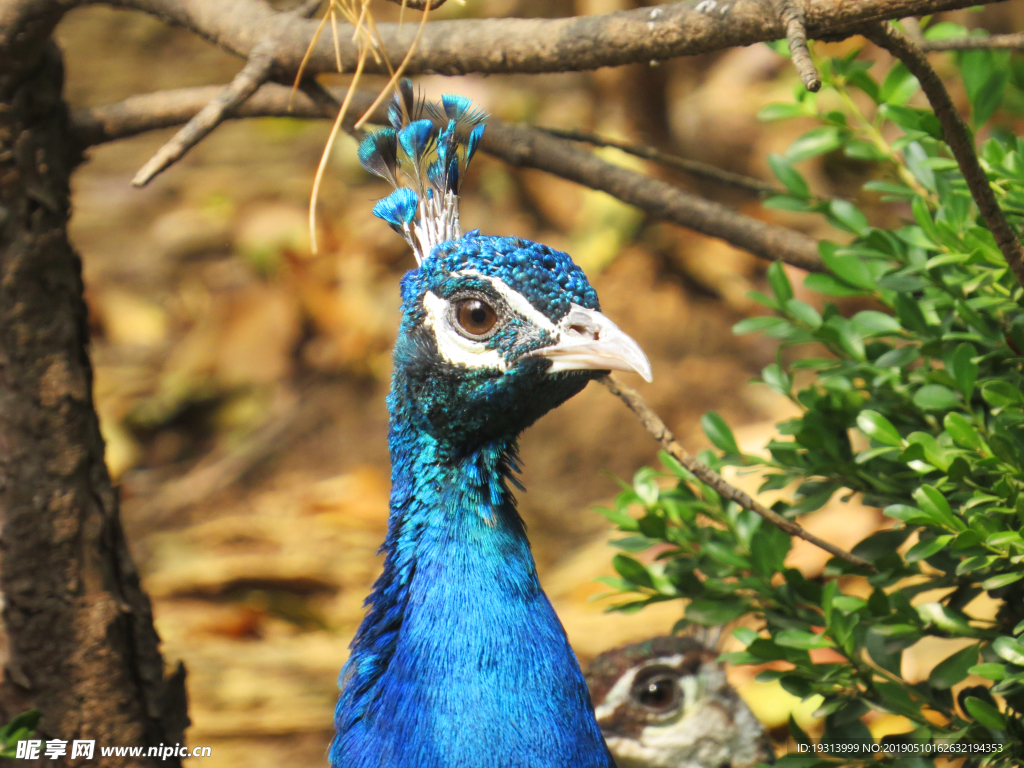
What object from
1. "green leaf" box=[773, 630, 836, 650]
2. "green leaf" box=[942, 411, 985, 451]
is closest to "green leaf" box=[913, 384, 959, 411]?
"green leaf" box=[942, 411, 985, 451]

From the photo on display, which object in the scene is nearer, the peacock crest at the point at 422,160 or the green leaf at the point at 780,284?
the peacock crest at the point at 422,160

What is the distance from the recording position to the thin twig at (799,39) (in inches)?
50.2

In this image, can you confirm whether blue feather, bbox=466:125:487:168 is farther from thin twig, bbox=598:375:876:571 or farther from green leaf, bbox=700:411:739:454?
green leaf, bbox=700:411:739:454

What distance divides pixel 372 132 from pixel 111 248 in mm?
5614

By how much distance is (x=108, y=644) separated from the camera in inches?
93.5

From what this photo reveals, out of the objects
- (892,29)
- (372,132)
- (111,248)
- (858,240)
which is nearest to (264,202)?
(111,248)

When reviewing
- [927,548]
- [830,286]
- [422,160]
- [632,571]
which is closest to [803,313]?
[830,286]

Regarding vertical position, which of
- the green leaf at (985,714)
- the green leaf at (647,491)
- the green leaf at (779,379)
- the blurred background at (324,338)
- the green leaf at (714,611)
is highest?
the blurred background at (324,338)

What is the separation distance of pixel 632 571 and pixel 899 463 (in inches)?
28.2

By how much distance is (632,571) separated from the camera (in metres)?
2.40

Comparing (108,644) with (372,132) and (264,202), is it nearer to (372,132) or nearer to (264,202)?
(372,132)

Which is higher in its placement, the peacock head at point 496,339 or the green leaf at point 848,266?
the green leaf at point 848,266

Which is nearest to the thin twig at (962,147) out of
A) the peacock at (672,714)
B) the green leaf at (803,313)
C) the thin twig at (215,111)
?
the green leaf at (803,313)

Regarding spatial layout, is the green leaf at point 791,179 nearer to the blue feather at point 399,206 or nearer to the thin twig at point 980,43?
the thin twig at point 980,43
